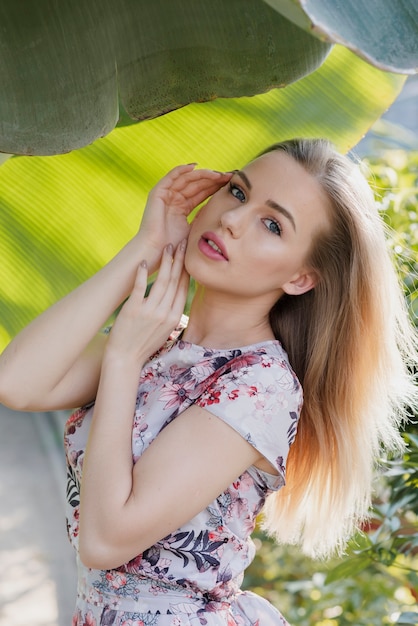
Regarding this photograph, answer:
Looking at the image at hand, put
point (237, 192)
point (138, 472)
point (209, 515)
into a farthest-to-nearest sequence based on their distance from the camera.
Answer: point (237, 192), point (209, 515), point (138, 472)

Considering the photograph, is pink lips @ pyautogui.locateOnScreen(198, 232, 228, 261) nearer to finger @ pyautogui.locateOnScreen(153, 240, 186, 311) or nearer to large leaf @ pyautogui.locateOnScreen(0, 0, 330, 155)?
finger @ pyautogui.locateOnScreen(153, 240, 186, 311)

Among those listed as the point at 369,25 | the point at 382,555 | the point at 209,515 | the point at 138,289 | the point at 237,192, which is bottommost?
the point at 382,555

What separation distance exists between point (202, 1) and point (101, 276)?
1.57ft

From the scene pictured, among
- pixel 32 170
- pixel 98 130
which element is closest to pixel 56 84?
pixel 98 130

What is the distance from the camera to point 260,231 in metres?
1.45

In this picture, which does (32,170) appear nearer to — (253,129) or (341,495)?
(253,129)

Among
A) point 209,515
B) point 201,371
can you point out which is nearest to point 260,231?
point 201,371

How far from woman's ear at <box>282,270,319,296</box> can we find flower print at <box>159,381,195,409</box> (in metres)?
0.23

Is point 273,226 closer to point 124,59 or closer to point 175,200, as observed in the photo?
point 175,200

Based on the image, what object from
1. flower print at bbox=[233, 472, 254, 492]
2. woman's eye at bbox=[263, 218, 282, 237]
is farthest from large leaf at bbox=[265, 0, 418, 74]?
flower print at bbox=[233, 472, 254, 492]

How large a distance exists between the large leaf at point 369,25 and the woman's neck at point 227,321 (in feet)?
2.23

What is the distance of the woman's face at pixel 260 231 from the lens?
1.44 metres

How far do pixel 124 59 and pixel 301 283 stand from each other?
1.55 feet

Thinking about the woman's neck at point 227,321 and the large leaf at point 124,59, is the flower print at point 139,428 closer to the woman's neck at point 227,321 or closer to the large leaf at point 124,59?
the woman's neck at point 227,321
